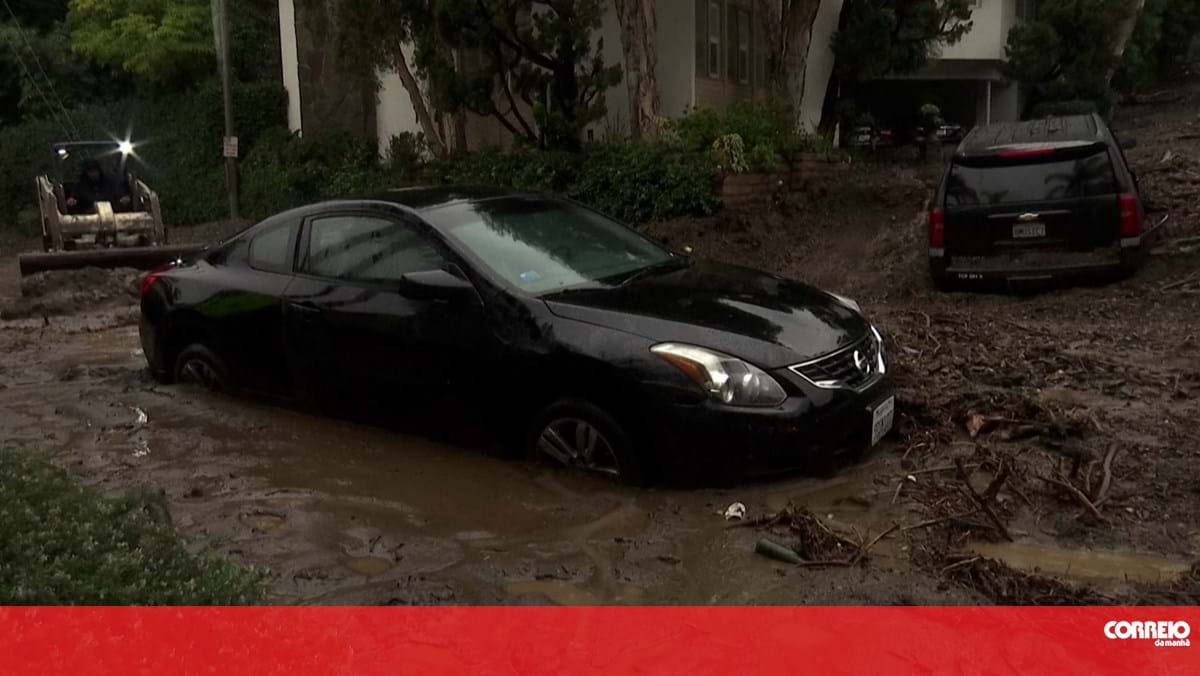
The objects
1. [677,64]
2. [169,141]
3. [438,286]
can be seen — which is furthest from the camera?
[169,141]

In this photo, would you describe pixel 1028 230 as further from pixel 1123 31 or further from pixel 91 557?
pixel 1123 31

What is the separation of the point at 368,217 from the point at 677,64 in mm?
13684

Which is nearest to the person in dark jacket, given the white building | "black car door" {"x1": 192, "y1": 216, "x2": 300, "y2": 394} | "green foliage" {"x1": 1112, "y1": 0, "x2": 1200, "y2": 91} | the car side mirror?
the white building

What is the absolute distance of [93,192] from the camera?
1697 cm

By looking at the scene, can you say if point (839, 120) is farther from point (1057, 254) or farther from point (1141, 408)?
point (1141, 408)

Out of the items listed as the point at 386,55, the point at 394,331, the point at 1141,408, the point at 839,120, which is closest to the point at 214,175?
the point at 386,55

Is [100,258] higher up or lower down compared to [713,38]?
lower down

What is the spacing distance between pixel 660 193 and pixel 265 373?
859 centimetres

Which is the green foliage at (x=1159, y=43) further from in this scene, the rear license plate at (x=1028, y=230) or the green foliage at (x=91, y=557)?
the green foliage at (x=91, y=557)

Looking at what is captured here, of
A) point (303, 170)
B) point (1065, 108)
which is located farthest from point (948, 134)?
point (303, 170)

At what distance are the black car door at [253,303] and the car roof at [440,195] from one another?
725mm

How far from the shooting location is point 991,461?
17.8 ft

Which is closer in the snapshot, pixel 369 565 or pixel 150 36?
pixel 369 565

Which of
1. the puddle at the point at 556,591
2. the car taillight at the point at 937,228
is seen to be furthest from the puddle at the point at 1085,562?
the car taillight at the point at 937,228
